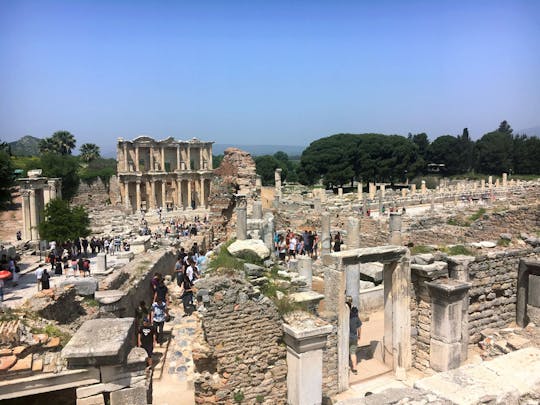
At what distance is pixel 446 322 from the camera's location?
9344 mm

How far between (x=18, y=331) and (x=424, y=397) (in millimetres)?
5370

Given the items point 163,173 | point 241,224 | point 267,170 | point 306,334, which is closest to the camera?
point 306,334

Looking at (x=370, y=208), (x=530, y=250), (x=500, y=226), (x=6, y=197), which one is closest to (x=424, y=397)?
(x=530, y=250)

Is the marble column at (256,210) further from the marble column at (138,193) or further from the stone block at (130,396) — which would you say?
the marble column at (138,193)

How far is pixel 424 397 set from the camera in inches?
A: 139

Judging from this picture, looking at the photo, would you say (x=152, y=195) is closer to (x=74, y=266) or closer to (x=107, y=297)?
(x=74, y=266)

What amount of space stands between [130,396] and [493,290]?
29.1 ft

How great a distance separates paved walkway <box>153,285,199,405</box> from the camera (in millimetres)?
8320

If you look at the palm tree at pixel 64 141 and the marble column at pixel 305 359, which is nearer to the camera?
the marble column at pixel 305 359

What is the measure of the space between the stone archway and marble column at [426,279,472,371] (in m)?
0.60

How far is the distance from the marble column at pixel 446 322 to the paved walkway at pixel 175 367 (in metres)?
5.45

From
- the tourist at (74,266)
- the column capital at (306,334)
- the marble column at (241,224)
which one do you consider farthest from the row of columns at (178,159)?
the column capital at (306,334)

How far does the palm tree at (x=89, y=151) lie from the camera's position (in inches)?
3029

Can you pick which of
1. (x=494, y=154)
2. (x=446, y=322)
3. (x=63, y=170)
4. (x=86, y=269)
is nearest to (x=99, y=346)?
(x=446, y=322)
